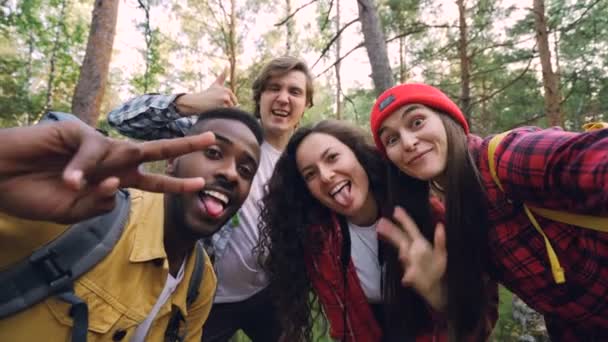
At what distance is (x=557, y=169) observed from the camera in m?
1.28

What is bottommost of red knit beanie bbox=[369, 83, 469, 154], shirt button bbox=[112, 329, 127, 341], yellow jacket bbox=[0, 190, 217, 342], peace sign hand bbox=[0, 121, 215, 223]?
shirt button bbox=[112, 329, 127, 341]

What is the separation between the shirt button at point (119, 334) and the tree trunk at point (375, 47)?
3200 mm

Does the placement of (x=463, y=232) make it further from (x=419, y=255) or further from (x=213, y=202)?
(x=213, y=202)

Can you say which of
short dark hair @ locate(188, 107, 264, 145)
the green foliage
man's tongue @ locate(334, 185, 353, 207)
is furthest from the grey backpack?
the green foliage

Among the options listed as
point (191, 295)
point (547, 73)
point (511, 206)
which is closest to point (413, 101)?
point (511, 206)

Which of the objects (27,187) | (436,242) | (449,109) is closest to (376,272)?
(436,242)

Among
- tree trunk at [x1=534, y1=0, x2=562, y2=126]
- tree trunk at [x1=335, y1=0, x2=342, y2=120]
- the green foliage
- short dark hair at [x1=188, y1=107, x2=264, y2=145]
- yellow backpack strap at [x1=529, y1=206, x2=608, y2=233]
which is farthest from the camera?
the green foliage

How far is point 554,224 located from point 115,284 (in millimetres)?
1776

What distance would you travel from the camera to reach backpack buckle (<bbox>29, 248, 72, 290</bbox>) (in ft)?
3.96

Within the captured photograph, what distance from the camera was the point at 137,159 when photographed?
0.98m

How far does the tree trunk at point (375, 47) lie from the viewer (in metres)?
3.86

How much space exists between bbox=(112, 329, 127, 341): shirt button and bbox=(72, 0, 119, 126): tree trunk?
15.4 feet

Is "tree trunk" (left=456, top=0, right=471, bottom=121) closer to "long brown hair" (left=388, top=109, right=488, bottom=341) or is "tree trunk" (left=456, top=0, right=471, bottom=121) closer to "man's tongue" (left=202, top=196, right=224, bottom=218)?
"long brown hair" (left=388, top=109, right=488, bottom=341)

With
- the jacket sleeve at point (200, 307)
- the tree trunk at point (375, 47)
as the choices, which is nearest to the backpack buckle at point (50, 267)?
the jacket sleeve at point (200, 307)
